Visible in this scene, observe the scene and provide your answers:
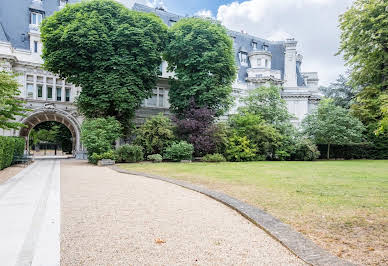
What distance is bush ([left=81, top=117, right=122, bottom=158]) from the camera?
1782 cm

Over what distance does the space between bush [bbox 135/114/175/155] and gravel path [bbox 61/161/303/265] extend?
534 inches

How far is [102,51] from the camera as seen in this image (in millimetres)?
19422

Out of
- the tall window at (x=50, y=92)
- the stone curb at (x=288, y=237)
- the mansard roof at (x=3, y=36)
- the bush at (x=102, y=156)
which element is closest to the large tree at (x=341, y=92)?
the bush at (x=102, y=156)

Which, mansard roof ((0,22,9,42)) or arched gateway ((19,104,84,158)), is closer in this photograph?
mansard roof ((0,22,9,42))

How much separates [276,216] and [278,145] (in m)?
21.2

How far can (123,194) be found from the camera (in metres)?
7.02

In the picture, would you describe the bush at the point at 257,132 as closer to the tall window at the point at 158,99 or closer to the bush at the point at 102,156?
the tall window at the point at 158,99

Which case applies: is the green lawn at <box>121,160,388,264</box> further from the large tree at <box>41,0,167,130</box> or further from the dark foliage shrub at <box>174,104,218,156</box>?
the large tree at <box>41,0,167,130</box>

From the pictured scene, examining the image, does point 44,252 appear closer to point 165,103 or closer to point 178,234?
point 178,234

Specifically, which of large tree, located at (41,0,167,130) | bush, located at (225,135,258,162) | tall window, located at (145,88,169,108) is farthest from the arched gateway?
bush, located at (225,135,258,162)

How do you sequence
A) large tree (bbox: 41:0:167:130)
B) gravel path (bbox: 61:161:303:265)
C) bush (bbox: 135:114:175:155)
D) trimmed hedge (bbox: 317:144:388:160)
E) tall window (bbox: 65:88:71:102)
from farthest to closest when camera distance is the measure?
trimmed hedge (bbox: 317:144:388:160) → tall window (bbox: 65:88:71:102) → bush (bbox: 135:114:175:155) → large tree (bbox: 41:0:167:130) → gravel path (bbox: 61:161:303:265)

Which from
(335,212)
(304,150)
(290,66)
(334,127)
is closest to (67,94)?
(304,150)

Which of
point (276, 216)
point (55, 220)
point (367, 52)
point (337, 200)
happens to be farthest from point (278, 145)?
point (55, 220)

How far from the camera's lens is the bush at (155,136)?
20.0m
